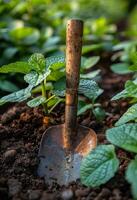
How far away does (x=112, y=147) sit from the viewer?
1289 millimetres

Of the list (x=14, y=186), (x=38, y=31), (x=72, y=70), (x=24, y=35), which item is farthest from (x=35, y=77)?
(x=38, y=31)

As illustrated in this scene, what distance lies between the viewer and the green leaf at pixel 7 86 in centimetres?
197

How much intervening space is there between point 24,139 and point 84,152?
0.83 ft

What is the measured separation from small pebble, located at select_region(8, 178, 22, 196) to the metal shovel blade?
12 cm

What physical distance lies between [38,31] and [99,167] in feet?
4.73

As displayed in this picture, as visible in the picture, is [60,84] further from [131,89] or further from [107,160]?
[107,160]

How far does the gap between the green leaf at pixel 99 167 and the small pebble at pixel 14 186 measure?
0.20 metres

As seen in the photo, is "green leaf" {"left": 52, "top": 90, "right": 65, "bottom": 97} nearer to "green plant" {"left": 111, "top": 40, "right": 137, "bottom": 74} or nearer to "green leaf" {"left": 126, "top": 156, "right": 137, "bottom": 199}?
"green leaf" {"left": 126, "top": 156, "right": 137, "bottom": 199}

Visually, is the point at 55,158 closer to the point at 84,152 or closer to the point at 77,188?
the point at 84,152

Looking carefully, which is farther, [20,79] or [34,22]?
[34,22]

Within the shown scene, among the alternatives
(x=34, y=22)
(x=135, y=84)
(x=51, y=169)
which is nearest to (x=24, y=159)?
(x=51, y=169)

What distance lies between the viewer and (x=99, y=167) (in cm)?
125

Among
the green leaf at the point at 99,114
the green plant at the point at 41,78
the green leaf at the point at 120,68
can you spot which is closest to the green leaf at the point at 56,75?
the green plant at the point at 41,78

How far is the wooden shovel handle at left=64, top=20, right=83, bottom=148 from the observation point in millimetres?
1423
